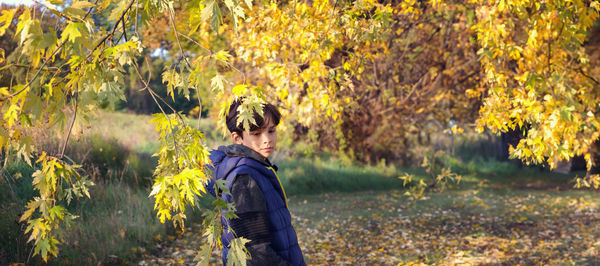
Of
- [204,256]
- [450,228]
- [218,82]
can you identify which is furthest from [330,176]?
[204,256]

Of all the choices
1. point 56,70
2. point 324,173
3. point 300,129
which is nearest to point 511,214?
point 324,173

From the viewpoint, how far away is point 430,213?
32.6ft

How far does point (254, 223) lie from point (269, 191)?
0.19m

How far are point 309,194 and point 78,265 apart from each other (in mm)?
7637

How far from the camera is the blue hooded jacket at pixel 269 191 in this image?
7.89ft

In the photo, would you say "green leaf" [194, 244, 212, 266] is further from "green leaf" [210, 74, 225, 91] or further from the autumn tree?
"green leaf" [210, 74, 225, 91]

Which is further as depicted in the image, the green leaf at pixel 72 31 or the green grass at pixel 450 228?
the green grass at pixel 450 228

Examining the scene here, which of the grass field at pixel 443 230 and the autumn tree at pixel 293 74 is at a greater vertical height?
the autumn tree at pixel 293 74

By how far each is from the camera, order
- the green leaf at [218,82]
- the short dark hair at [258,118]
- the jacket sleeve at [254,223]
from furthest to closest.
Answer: the short dark hair at [258,118] < the jacket sleeve at [254,223] < the green leaf at [218,82]

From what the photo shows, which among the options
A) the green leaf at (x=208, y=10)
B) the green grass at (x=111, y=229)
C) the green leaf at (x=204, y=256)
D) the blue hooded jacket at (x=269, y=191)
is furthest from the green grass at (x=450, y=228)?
the green leaf at (x=208, y=10)

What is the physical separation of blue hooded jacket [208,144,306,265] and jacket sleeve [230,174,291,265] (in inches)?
1.3

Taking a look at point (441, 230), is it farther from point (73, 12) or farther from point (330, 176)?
point (73, 12)

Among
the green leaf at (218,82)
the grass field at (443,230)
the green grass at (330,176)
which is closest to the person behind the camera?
the green leaf at (218,82)

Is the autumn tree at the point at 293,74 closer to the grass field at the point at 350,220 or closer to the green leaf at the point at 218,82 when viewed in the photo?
the green leaf at the point at 218,82
